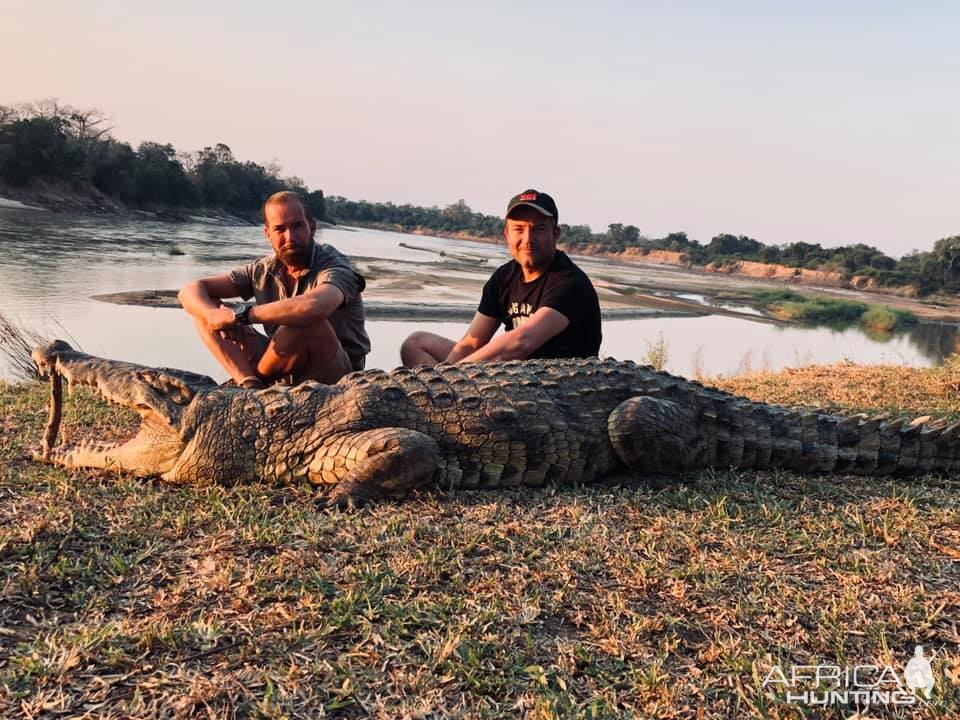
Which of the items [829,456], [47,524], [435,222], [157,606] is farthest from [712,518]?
[435,222]

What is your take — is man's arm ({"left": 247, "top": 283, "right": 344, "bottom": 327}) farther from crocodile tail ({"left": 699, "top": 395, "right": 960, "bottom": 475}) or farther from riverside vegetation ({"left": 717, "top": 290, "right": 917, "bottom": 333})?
riverside vegetation ({"left": 717, "top": 290, "right": 917, "bottom": 333})

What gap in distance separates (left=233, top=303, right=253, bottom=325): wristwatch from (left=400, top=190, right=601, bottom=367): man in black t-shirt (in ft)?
4.24

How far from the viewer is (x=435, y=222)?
312 feet

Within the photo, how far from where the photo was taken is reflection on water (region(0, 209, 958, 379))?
8992 millimetres

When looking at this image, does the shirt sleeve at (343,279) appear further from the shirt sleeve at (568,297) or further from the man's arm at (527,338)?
the shirt sleeve at (568,297)

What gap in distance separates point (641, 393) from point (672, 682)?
1.95 metres

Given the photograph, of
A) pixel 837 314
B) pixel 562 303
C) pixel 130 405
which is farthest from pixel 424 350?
pixel 837 314

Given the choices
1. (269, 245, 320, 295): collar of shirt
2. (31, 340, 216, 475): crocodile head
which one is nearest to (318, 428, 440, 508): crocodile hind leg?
(31, 340, 216, 475): crocodile head

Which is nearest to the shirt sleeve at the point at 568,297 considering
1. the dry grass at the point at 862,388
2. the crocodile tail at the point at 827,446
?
the crocodile tail at the point at 827,446

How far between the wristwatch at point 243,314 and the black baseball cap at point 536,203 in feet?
5.70

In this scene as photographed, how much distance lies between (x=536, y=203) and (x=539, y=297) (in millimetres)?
593

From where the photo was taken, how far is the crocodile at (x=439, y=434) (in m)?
3.12

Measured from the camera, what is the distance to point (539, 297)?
4.18m

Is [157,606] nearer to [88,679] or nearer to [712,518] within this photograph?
[88,679]
